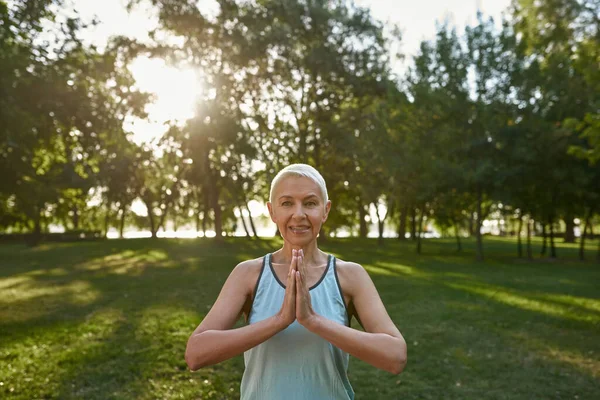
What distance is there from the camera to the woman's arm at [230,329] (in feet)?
7.29

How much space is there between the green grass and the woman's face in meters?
6.55

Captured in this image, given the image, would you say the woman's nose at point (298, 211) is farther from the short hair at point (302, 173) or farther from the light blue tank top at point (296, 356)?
the light blue tank top at point (296, 356)

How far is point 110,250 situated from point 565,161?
1201 inches

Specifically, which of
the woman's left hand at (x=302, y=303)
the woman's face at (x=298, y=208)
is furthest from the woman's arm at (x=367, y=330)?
the woman's face at (x=298, y=208)

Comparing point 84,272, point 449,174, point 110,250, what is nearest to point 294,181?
point 84,272

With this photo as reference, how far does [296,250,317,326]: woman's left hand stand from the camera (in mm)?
2197

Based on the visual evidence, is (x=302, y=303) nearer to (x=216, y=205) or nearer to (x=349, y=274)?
(x=349, y=274)

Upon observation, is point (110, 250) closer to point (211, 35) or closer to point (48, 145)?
point (211, 35)

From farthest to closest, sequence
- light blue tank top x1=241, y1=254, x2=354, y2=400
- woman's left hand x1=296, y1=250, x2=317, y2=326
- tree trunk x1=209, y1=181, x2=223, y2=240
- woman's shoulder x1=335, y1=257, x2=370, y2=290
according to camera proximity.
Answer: tree trunk x1=209, y1=181, x2=223, y2=240 → woman's shoulder x1=335, y1=257, x2=370, y2=290 → light blue tank top x1=241, y1=254, x2=354, y2=400 → woman's left hand x1=296, y1=250, x2=317, y2=326

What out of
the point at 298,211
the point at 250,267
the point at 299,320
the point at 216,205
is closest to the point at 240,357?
the point at 250,267

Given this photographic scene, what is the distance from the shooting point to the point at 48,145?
1888 centimetres

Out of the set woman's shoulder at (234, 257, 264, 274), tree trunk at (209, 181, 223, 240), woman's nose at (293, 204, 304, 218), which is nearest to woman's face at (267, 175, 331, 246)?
woman's nose at (293, 204, 304, 218)

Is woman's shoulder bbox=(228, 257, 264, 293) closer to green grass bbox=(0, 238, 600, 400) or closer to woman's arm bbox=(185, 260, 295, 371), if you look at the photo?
woman's arm bbox=(185, 260, 295, 371)

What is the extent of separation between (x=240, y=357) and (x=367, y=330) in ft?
28.3
